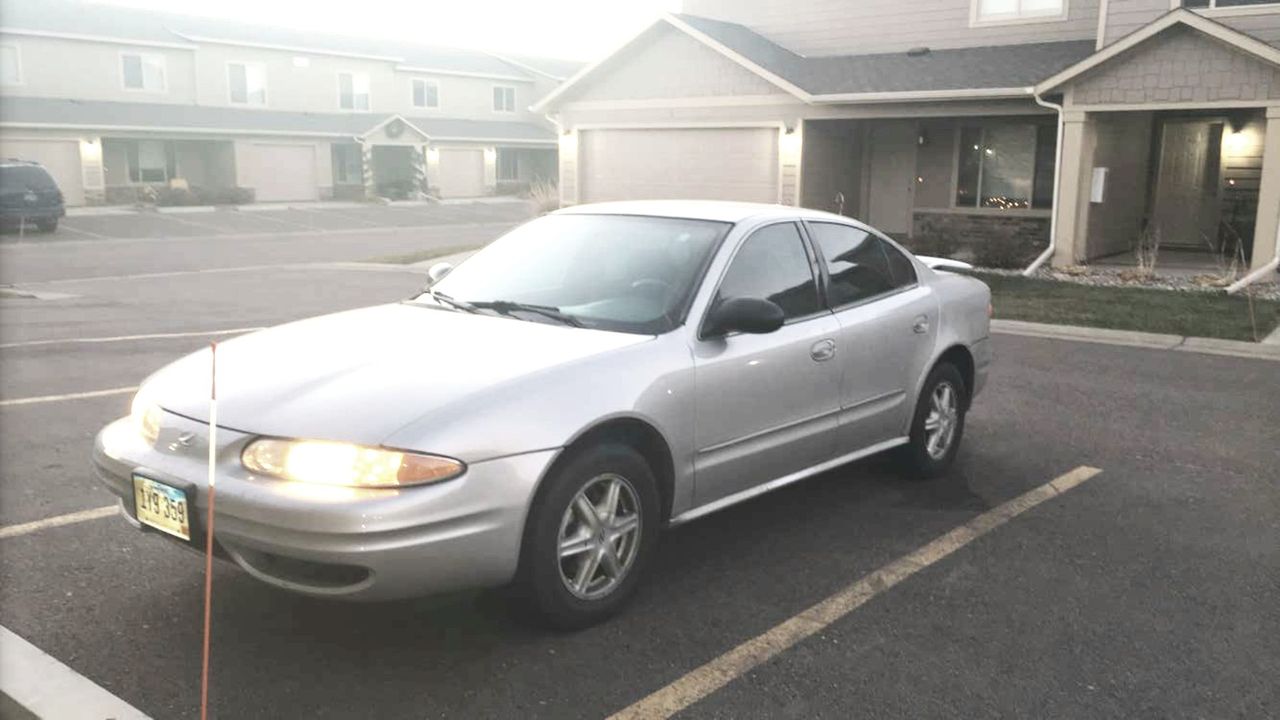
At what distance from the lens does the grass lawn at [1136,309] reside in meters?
11.8

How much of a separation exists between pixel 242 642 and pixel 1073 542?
380cm

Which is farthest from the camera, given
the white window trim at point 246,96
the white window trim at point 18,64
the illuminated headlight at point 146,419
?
the white window trim at point 246,96

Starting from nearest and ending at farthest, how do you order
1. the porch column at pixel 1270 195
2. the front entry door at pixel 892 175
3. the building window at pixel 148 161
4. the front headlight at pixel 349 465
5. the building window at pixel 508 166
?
1. the front headlight at pixel 349 465
2. the porch column at pixel 1270 195
3. the front entry door at pixel 892 175
4. the building window at pixel 148 161
5. the building window at pixel 508 166

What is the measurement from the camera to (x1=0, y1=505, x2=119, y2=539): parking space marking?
5.03 meters

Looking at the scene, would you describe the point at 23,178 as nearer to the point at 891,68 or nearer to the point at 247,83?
the point at 247,83

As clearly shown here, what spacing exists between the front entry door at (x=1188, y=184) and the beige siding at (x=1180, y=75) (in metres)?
4.13

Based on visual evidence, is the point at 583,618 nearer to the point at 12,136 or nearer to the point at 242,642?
the point at 242,642

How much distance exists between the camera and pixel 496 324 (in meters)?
4.63

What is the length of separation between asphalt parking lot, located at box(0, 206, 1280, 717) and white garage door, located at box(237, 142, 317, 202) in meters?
37.2

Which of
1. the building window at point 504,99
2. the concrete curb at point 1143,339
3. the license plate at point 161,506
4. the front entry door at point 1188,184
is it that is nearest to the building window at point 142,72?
the building window at point 504,99

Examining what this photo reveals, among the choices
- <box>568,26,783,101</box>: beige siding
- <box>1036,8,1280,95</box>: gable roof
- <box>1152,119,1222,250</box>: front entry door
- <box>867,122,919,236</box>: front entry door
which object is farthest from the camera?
<box>867,122,919,236</box>: front entry door

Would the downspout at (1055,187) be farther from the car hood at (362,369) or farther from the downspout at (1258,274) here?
the car hood at (362,369)

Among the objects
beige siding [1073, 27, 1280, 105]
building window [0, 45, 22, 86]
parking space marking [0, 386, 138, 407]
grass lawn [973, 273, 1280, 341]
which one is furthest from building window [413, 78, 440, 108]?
parking space marking [0, 386, 138, 407]

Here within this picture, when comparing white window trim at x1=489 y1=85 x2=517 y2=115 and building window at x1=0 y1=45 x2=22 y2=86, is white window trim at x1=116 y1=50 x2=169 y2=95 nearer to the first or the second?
building window at x1=0 y1=45 x2=22 y2=86
